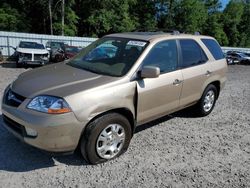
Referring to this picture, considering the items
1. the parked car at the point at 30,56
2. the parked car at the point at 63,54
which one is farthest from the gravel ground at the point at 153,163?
the parked car at the point at 63,54

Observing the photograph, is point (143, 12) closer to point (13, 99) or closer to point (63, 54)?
point (63, 54)

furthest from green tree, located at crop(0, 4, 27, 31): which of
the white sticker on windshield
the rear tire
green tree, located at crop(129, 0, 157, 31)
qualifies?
the white sticker on windshield

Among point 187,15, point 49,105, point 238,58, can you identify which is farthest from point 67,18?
point 49,105

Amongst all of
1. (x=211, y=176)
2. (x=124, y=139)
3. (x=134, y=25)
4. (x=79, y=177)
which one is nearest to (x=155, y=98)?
(x=124, y=139)

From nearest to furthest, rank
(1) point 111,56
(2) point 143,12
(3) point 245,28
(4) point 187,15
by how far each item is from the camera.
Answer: (1) point 111,56
(2) point 143,12
(4) point 187,15
(3) point 245,28

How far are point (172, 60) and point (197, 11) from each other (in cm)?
4854

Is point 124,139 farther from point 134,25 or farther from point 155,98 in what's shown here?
point 134,25

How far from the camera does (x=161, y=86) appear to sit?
435 centimetres

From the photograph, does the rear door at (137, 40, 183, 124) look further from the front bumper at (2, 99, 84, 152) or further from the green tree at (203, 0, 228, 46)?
the green tree at (203, 0, 228, 46)

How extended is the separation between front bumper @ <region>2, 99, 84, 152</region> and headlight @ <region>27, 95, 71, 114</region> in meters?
0.05

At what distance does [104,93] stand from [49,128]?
83 centimetres

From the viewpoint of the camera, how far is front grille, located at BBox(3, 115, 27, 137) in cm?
347

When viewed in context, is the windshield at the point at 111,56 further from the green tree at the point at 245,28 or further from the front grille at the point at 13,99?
the green tree at the point at 245,28

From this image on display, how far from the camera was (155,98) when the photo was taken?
14.1 feet
